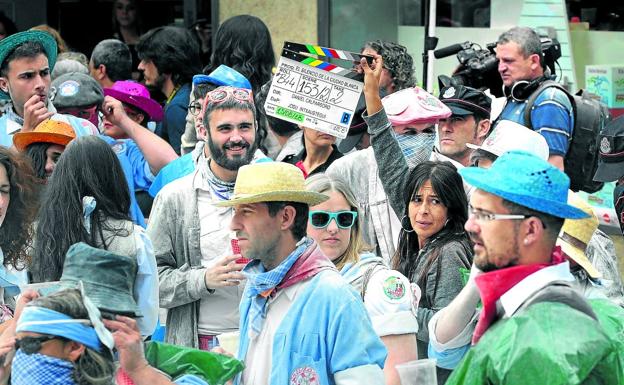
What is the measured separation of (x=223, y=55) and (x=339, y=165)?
2.06 metres

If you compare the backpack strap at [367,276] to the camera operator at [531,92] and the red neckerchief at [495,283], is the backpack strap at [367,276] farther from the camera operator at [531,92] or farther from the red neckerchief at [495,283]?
the camera operator at [531,92]

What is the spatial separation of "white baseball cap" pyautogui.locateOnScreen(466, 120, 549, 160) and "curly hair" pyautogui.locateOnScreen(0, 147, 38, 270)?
225 centimetres

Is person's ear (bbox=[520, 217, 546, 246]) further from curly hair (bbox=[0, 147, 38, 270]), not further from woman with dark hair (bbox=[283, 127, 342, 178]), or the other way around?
woman with dark hair (bbox=[283, 127, 342, 178])

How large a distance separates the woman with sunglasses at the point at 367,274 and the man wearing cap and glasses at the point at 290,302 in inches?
20.3

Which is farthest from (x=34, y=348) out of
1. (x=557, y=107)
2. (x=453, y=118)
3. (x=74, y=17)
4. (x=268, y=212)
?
(x=74, y=17)

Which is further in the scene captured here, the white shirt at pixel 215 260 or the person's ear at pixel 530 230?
the white shirt at pixel 215 260

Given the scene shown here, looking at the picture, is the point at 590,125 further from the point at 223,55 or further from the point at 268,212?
the point at 268,212

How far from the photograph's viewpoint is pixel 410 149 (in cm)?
670

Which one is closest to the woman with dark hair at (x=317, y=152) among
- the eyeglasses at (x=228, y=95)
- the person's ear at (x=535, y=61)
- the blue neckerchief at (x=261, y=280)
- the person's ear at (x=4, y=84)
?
the eyeglasses at (x=228, y=95)

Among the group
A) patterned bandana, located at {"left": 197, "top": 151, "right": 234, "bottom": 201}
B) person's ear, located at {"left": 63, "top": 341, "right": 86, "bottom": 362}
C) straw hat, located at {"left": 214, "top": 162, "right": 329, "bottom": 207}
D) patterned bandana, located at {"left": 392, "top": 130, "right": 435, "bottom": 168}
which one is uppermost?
straw hat, located at {"left": 214, "top": 162, "right": 329, "bottom": 207}

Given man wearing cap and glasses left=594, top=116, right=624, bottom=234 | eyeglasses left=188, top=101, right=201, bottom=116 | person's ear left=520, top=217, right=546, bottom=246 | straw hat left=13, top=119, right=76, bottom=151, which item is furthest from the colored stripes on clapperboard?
person's ear left=520, top=217, right=546, bottom=246

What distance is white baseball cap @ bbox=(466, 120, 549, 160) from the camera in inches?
243

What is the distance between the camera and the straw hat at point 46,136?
22.6 feet

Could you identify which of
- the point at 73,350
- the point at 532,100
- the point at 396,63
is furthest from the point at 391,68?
the point at 73,350
